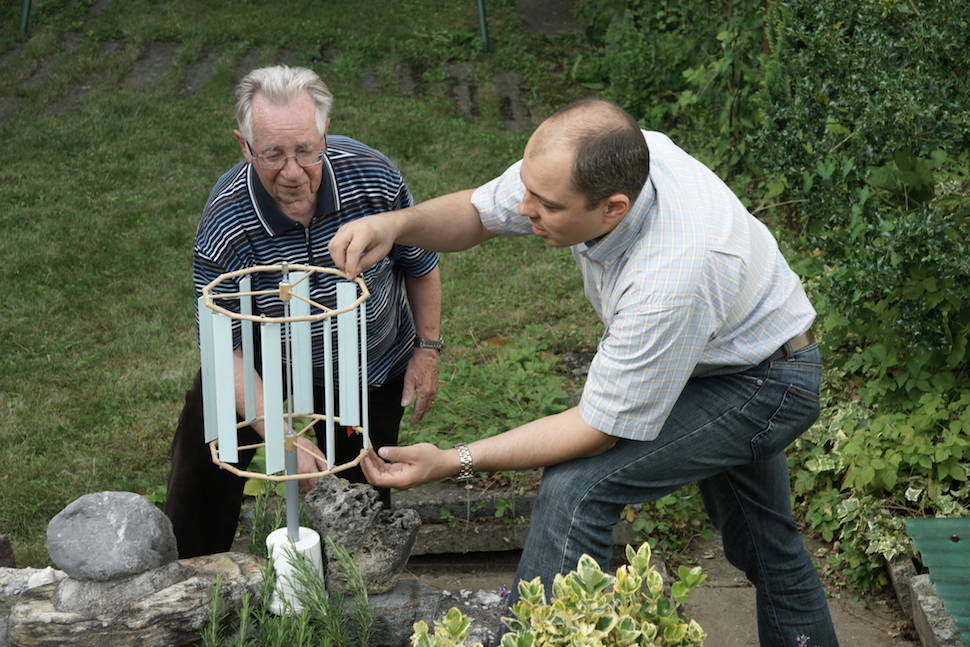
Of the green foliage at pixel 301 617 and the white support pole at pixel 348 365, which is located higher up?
the white support pole at pixel 348 365

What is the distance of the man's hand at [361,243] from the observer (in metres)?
2.48

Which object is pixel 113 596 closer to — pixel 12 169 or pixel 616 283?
pixel 616 283

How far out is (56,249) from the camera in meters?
6.25

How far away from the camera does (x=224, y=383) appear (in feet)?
6.79

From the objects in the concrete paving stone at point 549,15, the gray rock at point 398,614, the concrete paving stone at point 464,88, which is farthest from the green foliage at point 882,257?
the concrete paving stone at point 549,15

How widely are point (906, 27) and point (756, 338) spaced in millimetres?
2263

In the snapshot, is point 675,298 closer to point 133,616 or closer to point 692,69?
point 133,616

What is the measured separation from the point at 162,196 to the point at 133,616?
511cm

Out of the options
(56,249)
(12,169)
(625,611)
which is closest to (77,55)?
(12,169)

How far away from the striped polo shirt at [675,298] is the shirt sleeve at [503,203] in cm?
26

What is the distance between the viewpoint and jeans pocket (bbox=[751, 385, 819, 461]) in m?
2.55

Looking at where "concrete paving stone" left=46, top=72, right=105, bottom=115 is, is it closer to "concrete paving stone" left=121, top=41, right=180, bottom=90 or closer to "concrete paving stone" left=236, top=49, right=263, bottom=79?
"concrete paving stone" left=121, top=41, right=180, bottom=90

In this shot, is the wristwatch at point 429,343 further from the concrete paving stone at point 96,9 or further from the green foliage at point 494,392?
the concrete paving stone at point 96,9

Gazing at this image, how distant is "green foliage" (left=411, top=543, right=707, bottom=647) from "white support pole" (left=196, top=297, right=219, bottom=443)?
668 mm
